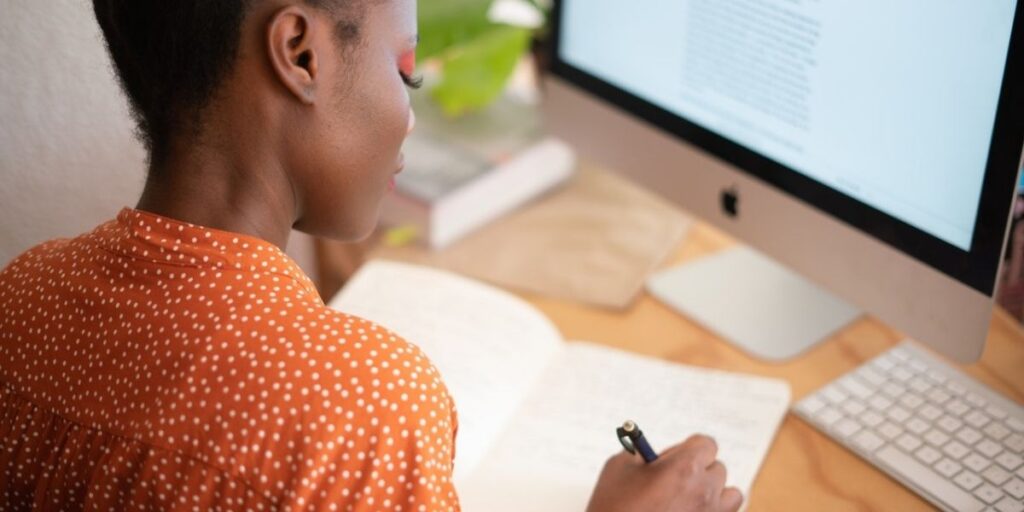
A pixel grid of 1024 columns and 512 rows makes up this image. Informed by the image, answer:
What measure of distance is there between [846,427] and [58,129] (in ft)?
2.24

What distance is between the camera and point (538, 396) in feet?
2.93

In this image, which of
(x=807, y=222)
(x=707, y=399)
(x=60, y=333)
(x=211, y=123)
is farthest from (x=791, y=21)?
(x=60, y=333)

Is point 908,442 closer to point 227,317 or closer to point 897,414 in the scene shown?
point 897,414

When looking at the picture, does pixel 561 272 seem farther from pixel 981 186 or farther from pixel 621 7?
pixel 981 186

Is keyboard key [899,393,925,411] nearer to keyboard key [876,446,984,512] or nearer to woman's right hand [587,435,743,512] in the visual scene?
keyboard key [876,446,984,512]

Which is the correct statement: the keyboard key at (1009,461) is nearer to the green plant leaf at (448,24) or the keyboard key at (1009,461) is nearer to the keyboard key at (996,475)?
the keyboard key at (996,475)

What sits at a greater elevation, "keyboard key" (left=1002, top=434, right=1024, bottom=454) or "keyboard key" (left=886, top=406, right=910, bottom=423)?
"keyboard key" (left=1002, top=434, right=1024, bottom=454)

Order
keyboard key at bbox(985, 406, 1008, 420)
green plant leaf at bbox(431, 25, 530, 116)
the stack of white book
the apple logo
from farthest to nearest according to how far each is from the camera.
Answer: green plant leaf at bbox(431, 25, 530, 116) → the stack of white book → the apple logo → keyboard key at bbox(985, 406, 1008, 420)

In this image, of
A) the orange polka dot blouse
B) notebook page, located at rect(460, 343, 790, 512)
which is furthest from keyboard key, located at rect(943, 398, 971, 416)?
the orange polka dot blouse

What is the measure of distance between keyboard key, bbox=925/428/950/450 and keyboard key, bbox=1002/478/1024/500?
57 mm

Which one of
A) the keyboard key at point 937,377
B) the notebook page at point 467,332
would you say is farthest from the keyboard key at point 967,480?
the notebook page at point 467,332

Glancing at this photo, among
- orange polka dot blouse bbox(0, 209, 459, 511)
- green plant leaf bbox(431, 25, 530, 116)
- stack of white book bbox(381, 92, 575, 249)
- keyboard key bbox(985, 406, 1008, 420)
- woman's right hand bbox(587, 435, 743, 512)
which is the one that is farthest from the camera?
green plant leaf bbox(431, 25, 530, 116)

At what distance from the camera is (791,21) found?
0.84 metres

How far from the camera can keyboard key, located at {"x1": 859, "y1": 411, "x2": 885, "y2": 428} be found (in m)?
0.84
